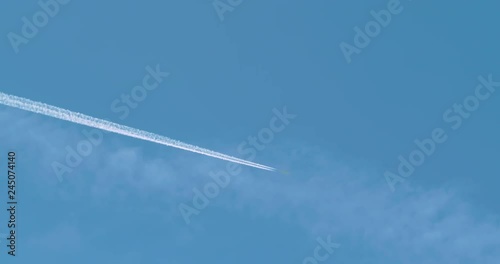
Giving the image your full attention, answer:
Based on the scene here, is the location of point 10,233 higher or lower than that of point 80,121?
lower

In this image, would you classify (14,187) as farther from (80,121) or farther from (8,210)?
(80,121)

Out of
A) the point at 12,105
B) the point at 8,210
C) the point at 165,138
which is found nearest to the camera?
the point at 12,105

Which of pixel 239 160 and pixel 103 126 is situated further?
pixel 239 160

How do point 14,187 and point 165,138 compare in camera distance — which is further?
point 165,138

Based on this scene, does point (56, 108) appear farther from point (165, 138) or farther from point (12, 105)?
point (165, 138)

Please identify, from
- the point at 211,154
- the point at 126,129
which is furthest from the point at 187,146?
the point at 126,129

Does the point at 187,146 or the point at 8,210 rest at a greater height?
the point at 187,146

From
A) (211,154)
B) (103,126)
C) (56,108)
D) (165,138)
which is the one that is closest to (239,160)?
(211,154)

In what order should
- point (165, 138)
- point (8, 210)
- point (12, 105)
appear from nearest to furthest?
1. point (12, 105)
2. point (8, 210)
3. point (165, 138)

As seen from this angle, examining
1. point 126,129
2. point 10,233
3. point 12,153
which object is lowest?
point 10,233
